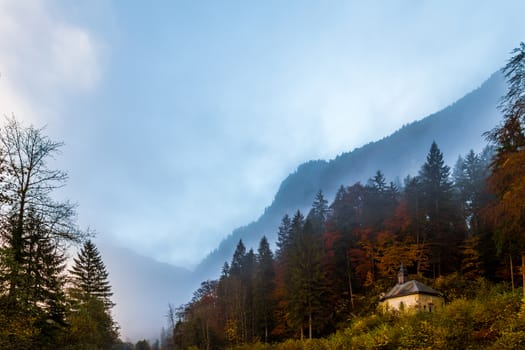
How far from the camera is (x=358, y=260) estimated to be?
143 ft

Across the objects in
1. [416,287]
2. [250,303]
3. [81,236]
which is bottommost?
[250,303]

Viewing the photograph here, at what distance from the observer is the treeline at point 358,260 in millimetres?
36781

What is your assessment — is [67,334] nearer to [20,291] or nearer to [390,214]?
[20,291]

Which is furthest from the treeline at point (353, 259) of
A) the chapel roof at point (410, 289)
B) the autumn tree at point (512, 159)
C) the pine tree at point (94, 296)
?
the autumn tree at point (512, 159)

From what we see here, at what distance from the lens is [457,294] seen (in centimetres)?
3334

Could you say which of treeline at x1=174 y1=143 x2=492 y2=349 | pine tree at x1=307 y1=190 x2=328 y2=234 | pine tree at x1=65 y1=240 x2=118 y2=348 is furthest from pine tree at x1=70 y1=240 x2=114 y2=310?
pine tree at x1=307 y1=190 x2=328 y2=234

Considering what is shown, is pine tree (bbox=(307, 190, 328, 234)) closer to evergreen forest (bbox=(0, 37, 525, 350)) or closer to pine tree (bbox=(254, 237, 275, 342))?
evergreen forest (bbox=(0, 37, 525, 350))

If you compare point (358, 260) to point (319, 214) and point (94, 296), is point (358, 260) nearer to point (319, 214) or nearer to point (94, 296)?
point (319, 214)

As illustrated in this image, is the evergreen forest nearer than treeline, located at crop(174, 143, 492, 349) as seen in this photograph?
Yes

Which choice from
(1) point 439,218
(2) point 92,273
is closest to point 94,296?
(2) point 92,273

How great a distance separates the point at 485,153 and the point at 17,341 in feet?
213

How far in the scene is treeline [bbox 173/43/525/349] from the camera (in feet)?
121

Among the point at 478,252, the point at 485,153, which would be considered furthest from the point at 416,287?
the point at 485,153

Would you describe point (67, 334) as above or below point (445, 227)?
below
